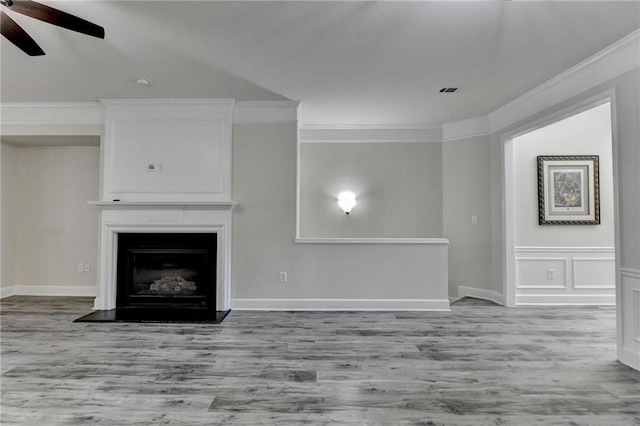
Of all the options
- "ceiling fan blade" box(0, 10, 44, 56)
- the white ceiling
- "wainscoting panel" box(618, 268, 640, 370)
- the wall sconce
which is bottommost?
"wainscoting panel" box(618, 268, 640, 370)

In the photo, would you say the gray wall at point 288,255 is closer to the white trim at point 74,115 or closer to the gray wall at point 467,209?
the white trim at point 74,115

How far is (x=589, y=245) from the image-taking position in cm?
450

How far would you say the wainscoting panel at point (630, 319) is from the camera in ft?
8.45

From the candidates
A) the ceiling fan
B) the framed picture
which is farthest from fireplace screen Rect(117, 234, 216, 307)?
the framed picture

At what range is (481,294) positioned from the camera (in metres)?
4.72

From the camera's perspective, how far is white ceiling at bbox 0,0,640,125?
2316 mm

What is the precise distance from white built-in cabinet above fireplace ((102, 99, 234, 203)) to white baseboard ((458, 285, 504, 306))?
11.8 feet

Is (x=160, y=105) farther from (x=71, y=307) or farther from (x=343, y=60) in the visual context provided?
(x=71, y=307)

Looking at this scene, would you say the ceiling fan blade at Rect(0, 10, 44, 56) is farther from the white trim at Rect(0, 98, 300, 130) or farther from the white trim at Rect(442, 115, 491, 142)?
the white trim at Rect(442, 115, 491, 142)

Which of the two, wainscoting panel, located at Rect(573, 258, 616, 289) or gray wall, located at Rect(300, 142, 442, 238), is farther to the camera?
gray wall, located at Rect(300, 142, 442, 238)

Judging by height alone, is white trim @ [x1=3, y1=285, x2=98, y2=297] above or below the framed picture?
below

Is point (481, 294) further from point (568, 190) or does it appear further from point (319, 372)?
point (319, 372)

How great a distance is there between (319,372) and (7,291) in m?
5.02

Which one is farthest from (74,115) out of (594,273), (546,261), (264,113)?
(594,273)
